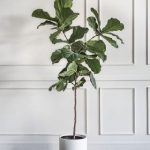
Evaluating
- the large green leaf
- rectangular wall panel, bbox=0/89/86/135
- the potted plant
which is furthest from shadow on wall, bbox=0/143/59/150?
the large green leaf

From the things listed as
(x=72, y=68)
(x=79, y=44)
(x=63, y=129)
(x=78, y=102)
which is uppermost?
(x=79, y=44)

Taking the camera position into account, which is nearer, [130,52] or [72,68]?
[72,68]

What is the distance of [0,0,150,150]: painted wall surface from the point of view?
3059 millimetres

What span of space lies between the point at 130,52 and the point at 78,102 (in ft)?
2.21

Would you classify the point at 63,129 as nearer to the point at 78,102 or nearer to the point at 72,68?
the point at 78,102

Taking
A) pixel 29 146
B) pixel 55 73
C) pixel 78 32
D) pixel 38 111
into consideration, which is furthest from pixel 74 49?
pixel 29 146

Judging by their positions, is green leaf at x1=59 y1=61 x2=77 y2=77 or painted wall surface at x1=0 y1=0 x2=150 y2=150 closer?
green leaf at x1=59 y1=61 x2=77 y2=77

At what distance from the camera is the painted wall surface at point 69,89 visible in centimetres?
306

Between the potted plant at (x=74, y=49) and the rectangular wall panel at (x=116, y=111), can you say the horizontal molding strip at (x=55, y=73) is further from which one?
the potted plant at (x=74, y=49)

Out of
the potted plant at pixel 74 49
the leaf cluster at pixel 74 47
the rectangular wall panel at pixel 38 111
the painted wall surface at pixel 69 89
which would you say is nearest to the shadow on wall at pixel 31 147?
the painted wall surface at pixel 69 89

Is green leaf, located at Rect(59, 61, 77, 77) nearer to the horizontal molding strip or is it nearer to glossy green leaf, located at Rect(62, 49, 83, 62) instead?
glossy green leaf, located at Rect(62, 49, 83, 62)

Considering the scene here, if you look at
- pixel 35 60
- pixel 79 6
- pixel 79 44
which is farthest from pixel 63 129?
pixel 79 6

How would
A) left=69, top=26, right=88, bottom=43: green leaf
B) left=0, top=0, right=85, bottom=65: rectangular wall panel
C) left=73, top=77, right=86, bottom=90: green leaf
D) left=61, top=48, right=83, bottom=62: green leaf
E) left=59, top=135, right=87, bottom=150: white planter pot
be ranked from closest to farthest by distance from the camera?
left=61, top=48, right=83, bottom=62: green leaf < left=69, top=26, right=88, bottom=43: green leaf < left=59, top=135, right=87, bottom=150: white planter pot < left=73, top=77, right=86, bottom=90: green leaf < left=0, top=0, right=85, bottom=65: rectangular wall panel

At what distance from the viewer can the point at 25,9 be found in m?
3.05
